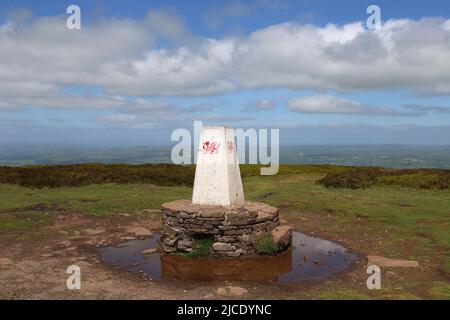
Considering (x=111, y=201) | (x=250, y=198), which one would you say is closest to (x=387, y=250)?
(x=250, y=198)

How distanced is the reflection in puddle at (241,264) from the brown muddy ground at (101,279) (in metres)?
0.52

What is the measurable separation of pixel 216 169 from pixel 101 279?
5704 mm

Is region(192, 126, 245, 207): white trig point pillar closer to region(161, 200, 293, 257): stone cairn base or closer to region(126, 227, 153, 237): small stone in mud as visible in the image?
region(161, 200, 293, 257): stone cairn base

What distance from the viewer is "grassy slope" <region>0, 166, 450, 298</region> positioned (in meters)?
14.9

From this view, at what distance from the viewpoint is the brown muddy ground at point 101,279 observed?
34.4ft

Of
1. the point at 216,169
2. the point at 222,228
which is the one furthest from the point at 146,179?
the point at 222,228

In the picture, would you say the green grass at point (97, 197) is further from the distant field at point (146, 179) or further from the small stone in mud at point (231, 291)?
the small stone in mud at point (231, 291)

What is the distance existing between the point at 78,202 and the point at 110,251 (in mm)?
9283

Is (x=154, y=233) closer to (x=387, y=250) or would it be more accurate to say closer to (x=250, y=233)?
(x=250, y=233)

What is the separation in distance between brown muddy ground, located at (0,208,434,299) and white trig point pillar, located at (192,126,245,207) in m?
3.61

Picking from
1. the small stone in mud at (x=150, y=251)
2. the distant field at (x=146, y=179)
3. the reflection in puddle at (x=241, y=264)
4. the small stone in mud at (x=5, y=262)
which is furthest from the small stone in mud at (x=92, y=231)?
the distant field at (x=146, y=179)

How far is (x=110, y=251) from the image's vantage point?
15.0 meters

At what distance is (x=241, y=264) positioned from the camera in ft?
45.0

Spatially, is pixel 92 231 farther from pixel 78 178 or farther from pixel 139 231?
pixel 78 178
